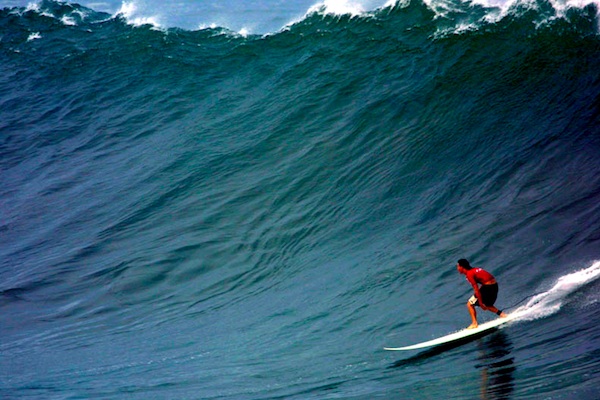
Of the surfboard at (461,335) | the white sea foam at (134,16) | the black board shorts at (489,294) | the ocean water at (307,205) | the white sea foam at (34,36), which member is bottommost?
the surfboard at (461,335)

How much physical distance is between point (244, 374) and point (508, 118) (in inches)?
218

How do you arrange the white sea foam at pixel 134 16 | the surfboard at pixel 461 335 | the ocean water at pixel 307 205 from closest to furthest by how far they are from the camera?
the surfboard at pixel 461 335
the ocean water at pixel 307 205
the white sea foam at pixel 134 16

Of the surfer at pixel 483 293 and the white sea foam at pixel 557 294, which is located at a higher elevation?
the surfer at pixel 483 293

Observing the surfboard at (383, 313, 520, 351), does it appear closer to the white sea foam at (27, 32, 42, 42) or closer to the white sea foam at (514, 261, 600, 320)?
the white sea foam at (514, 261, 600, 320)

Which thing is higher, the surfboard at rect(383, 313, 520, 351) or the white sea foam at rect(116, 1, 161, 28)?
the white sea foam at rect(116, 1, 161, 28)

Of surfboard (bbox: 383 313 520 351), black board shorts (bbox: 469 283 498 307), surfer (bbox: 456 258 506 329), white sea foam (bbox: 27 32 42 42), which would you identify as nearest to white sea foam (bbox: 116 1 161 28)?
white sea foam (bbox: 27 32 42 42)

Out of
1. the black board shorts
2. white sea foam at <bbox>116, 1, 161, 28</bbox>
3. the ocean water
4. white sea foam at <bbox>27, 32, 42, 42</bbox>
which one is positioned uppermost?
white sea foam at <bbox>27, 32, 42, 42</bbox>

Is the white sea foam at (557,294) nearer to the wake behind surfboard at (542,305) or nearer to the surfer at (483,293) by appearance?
the wake behind surfboard at (542,305)

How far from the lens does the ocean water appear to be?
24.6 feet

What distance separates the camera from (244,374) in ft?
24.9

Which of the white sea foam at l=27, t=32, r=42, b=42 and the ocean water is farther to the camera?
the white sea foam at l=27, t=32, r=42, b=42

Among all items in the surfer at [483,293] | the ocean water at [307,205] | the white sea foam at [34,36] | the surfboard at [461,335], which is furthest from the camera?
the white sea foam at [34,36]

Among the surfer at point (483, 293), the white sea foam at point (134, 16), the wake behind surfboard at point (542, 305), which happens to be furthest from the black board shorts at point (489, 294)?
the white sea foam at point (134, 16)

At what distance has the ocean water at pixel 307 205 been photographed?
24.6ft
